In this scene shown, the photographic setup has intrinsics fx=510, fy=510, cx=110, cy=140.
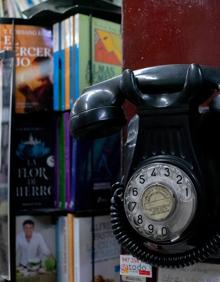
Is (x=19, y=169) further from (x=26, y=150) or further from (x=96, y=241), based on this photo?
(x=96, y=241)

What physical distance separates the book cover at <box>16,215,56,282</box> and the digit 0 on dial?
839 millimetres

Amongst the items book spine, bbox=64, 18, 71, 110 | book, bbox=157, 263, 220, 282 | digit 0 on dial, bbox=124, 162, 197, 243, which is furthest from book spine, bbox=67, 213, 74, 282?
digit 0 on dial, bbox=124, 162, 197, 243

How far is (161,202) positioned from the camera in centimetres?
46

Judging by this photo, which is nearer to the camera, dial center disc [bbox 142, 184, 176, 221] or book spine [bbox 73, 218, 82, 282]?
dial center disc [bbox 142, 184, 176, 221]

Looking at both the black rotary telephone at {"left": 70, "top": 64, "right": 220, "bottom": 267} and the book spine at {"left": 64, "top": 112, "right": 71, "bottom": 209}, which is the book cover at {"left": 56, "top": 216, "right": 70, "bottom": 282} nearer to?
the book spine at {"left": 64, "top": 112, "right": 71, "bottom": 209}

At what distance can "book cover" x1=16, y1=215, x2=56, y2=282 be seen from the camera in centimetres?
127

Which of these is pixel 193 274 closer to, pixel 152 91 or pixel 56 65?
pixel 152 91

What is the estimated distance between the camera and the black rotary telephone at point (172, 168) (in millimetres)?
455

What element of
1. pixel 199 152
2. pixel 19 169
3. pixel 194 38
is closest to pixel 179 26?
pixel 194 38

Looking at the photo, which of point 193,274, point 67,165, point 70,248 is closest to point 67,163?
point 67,165

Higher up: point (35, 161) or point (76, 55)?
point (76, 55)

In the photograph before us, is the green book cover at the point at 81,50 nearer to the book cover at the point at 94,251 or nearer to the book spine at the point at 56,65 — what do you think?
the book spine at the point at 56,65

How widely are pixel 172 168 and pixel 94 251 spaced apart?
0.81m

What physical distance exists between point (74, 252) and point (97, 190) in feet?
0.52
